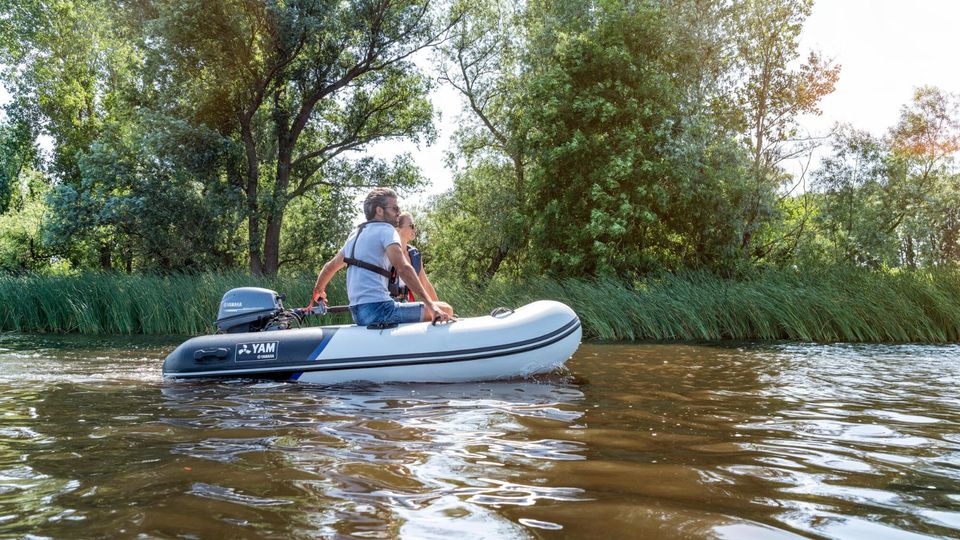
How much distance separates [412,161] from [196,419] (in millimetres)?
20251

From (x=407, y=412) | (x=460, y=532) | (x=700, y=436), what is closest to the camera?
(x=460, y=532)

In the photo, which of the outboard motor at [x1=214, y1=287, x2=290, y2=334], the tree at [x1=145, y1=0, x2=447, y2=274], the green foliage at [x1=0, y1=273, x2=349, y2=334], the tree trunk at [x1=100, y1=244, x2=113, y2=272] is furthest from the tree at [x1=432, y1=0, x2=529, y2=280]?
the outboard motor at [x1=214, y1=287, x2=290, y2=334]

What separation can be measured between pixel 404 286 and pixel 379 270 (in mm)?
705

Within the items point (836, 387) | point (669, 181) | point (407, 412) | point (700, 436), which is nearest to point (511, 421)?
point (407, 412)

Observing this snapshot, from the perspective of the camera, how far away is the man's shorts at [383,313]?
630 cm

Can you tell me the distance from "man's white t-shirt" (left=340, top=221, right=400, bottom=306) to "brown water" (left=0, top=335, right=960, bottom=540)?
888mm

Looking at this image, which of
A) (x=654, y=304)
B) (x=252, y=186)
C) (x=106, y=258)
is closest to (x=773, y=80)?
(x=654, y=304)

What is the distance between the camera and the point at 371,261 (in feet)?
20.2

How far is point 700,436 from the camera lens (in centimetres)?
390

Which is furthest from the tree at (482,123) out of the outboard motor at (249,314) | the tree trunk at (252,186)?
the outboard motor at (249,314)

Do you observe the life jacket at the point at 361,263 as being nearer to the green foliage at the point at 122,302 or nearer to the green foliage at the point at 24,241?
the green foliage at the point at 122,302

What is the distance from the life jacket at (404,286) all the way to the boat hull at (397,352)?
61 centimetres

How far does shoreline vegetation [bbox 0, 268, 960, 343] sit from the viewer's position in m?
11.1

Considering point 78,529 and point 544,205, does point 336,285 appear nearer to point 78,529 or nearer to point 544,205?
point 544,205
